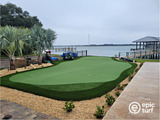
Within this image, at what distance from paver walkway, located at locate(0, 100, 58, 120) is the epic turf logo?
186 centimetres

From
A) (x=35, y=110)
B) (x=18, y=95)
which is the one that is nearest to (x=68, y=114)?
(x=35, y=110)

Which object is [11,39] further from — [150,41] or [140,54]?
[150,41]

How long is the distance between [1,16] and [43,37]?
21193 millimetres

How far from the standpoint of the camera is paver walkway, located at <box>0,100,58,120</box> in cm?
260

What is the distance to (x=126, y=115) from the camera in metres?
2.30

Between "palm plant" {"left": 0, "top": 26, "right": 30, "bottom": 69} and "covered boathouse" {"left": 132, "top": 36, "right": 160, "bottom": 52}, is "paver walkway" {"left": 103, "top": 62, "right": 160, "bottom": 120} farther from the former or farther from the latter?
"covered boathouse" {"left": 132, "top": 36, "right": 160, "bottom": 52}

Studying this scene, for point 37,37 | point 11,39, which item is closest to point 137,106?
point 11,39

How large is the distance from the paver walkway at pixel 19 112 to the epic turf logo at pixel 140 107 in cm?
186

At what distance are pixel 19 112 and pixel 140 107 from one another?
3021 millimetres

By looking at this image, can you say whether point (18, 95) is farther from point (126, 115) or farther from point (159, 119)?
point (159, 119)

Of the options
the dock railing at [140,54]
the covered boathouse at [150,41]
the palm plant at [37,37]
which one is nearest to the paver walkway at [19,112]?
the palm plant at [37,37]

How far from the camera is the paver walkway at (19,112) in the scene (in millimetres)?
2600

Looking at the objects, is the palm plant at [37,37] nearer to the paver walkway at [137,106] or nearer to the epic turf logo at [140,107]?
the paver walkway at [137,106]

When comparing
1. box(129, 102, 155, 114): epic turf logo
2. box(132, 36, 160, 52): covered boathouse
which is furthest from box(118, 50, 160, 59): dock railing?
box(129, 102, 155, 114): epic turf logo
